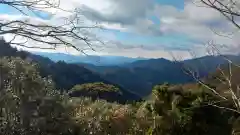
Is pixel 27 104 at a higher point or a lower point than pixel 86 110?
higher

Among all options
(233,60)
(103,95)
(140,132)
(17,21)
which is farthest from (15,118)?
(103,95)

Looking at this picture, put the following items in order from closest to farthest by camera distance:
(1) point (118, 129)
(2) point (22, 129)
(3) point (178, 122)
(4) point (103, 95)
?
1. (2) point (22, 129)
2. (1) point (118, 129)
3. (3) point (178, 122)
4. (4) point (103, 95)

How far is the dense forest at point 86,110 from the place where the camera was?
26.7ft

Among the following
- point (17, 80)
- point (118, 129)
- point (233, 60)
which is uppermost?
point (233, 60)

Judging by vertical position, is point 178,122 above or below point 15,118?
below

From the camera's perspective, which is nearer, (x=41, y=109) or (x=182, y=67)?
(x=182, y=67)

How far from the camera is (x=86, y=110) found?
37.9 ft

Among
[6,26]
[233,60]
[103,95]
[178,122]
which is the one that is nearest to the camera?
[6,26]

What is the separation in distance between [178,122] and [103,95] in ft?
129

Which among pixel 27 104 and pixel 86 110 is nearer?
pixel 27 104

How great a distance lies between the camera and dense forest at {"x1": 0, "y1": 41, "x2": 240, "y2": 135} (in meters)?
8.15

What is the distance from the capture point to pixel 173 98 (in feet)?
47.4

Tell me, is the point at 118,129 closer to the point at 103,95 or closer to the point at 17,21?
the point at 17,21

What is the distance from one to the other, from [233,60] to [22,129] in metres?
4.88
